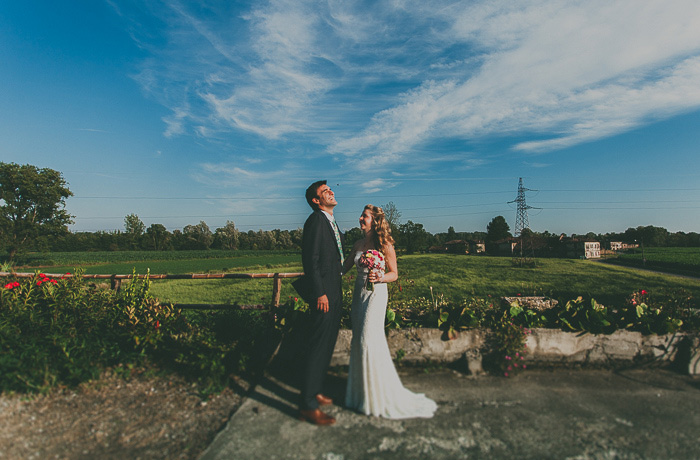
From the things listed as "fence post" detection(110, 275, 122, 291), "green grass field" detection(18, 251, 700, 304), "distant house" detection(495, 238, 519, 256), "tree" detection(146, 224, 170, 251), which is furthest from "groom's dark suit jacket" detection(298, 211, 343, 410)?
"tree" detection(146, 224, 170, 251)

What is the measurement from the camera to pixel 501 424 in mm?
3359

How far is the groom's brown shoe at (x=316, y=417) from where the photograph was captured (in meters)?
3.40

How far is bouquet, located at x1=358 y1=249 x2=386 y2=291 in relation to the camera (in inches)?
150

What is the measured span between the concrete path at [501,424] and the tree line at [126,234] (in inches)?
216

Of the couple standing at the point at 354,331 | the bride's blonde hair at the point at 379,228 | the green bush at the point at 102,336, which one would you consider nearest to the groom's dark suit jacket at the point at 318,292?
the couple standing at the point at 354,331

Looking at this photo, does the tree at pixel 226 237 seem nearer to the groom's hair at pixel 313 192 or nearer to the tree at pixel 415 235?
the tree at pixel 415 235

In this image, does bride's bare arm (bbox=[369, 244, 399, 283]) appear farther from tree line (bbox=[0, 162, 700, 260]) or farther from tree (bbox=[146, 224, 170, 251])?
tree (bbox=[146, 224, 170, 251])

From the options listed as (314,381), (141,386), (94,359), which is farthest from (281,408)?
(94,359)

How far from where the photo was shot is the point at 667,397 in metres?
3.88

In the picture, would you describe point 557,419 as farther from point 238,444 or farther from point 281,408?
point 238,444

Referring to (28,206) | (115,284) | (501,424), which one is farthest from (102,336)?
(28,206)

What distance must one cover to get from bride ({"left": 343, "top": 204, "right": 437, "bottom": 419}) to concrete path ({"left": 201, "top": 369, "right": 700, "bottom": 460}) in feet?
0.38

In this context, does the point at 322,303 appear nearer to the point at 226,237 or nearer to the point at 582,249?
the point at 582,249

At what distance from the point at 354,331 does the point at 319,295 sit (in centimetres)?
58
